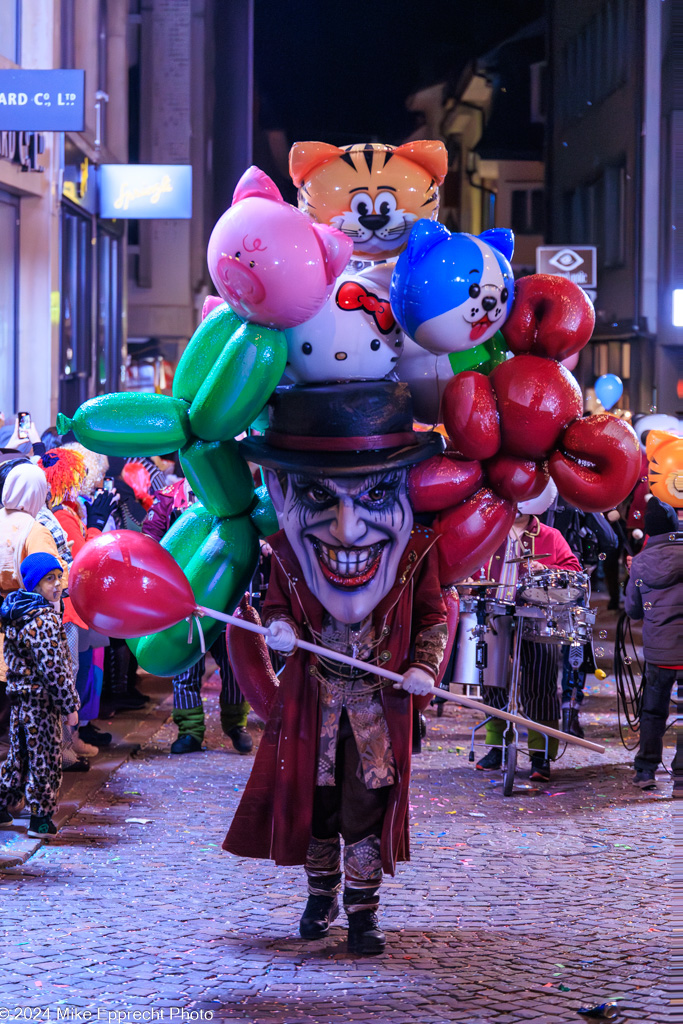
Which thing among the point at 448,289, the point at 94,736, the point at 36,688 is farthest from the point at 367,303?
the point at 94,736

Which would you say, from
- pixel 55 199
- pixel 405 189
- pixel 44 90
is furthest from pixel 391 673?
pixel 55 199

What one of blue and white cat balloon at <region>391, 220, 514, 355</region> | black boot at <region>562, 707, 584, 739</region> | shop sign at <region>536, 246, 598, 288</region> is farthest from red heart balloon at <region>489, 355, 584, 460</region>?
shop sign at <region>536, 246, 598, 288</region>

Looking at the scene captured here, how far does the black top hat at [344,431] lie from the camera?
4316 mm

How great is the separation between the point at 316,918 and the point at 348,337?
219 centimetres

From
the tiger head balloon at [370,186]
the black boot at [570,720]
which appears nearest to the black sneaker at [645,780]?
the black boot at [570,720]

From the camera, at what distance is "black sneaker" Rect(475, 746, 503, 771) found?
25.3ft

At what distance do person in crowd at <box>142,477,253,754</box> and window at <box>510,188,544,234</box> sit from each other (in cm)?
1128

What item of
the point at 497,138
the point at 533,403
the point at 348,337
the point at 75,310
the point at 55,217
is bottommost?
the point at 533,403

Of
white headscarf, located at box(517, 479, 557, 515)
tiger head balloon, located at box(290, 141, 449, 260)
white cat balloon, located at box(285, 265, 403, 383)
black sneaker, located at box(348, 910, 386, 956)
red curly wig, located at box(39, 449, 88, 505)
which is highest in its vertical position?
tiger head balloon, located at box(290, 141, 449, 260)

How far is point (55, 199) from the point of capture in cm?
1329

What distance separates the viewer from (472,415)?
13.9 feet

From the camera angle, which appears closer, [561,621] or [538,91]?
[561,621]

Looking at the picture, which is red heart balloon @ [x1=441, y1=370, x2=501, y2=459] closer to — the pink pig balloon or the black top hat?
the black top hat

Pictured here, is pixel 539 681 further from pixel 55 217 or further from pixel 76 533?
pixel 55 217
